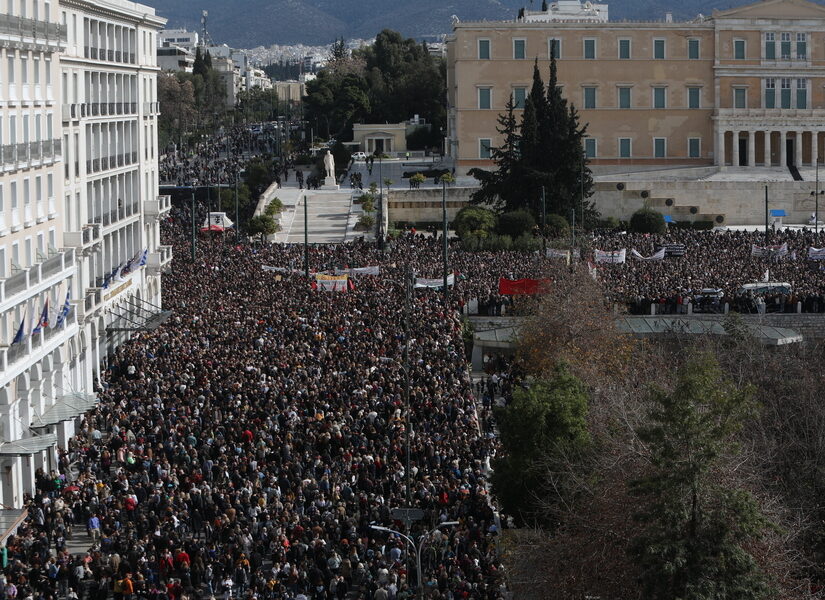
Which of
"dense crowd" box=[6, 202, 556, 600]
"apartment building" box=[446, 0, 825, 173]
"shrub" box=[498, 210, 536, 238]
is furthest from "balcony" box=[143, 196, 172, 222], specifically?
"apartment building" box=[446, 0, 825, 173]

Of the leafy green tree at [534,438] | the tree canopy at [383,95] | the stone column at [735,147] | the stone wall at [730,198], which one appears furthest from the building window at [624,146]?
the leafy green tree at [534,438]

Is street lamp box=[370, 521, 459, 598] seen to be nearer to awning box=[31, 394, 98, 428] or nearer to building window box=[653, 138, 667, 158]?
awning box=[31, 394, 98, 428]

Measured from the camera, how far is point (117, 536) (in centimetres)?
2811

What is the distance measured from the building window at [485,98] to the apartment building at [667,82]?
0.06 metres

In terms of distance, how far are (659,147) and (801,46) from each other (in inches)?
388

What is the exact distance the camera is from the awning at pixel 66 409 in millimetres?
35688

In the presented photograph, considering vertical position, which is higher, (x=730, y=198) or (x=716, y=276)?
(x=730, y=198)

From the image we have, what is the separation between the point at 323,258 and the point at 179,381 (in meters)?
25.2

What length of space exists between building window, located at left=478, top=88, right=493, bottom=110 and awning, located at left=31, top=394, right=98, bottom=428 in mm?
56047

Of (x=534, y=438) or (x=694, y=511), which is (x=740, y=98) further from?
(x=694, y=511)

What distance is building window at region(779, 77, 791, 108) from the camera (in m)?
91.7

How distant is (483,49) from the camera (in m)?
90.8

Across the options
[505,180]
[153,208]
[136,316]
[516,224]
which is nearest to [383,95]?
[505,180]

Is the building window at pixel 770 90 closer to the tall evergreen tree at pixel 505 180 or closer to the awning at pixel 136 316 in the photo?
the tall evergreen tree at pixel 505 180
